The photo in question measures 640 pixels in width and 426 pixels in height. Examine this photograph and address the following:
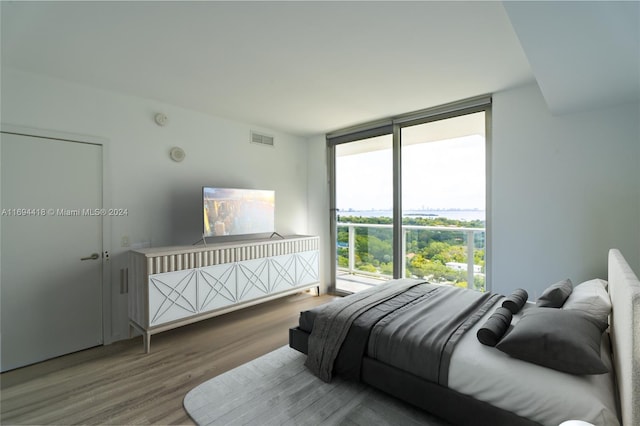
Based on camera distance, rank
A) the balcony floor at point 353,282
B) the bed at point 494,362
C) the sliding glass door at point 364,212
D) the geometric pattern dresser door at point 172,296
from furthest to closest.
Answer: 1. the balcony floor at point 353,282
2. the sliding glass door at point 364,212
3. the geometric pattern dresser door at point 172,296
4. the bed at point 494,362

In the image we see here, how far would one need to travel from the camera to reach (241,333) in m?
3.16

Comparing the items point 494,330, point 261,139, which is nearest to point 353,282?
point 261,139

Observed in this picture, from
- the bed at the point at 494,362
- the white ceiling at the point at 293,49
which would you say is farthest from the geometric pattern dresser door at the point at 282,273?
the white ceiling at the point at 293,49

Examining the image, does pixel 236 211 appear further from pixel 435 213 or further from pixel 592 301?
pixel 592 301

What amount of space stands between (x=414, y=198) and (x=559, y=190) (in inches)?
60.0

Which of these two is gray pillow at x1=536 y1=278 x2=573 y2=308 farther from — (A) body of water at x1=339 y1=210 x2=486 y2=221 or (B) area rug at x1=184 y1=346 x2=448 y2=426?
(A) body of water at x1=339 y1=210 x2=486 y2=221

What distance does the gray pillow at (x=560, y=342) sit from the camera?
1.37 m

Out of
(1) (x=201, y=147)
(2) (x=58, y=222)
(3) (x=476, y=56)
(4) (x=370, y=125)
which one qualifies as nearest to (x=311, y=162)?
(4) (x=370, y=125)

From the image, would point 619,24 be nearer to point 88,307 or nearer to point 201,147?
point 201,147

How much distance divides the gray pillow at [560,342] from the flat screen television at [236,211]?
116 inches

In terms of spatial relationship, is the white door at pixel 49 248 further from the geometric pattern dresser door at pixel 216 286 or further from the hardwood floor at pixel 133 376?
the geometric pattern dresser door at pixel 216 286

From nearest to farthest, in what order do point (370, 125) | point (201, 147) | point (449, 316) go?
point (449, 316) → point (201, 147) → point (370, 125)

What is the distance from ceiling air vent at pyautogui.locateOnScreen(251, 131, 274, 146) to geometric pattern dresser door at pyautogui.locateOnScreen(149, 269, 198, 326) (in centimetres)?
213

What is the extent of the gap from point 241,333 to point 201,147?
2.32 m
